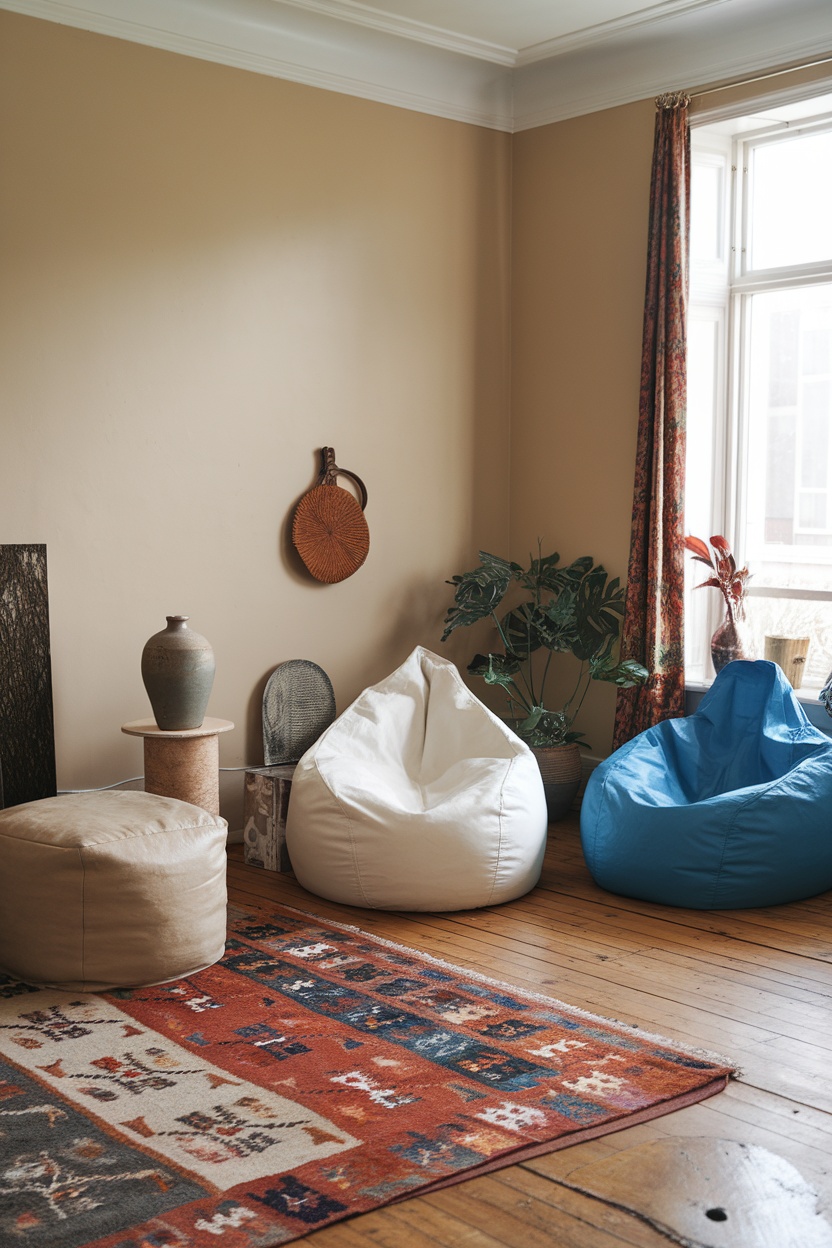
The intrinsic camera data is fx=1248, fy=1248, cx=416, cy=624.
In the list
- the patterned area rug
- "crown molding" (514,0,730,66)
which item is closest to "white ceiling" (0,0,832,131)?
"crown molding" (514,0,730,66)

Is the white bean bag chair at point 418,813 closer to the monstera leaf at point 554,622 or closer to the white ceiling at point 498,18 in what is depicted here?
the monstera leaf at point 554,622

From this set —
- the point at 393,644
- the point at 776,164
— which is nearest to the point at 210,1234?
the point at 393,644

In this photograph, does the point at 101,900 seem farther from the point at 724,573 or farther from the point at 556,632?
the point at 724,573

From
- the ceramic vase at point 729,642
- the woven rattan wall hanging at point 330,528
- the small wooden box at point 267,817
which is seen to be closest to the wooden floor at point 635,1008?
the small wooden box at point 267,817

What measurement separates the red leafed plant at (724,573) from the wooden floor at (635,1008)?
112 centimetres

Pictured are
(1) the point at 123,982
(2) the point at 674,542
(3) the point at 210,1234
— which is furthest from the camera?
(2) the point at 674,542

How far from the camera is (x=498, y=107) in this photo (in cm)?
548

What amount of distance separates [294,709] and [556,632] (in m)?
1.14

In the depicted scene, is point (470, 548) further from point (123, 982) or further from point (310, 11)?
point (123, 982)

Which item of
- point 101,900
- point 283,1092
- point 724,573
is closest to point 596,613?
point 724,573

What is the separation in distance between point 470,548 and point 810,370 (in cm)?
162

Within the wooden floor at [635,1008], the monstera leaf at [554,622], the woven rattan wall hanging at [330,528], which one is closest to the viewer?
the wooden floor at [635,1008]

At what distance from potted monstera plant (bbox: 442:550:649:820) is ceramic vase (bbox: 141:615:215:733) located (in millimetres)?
1345

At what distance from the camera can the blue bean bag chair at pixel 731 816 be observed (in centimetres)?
392
